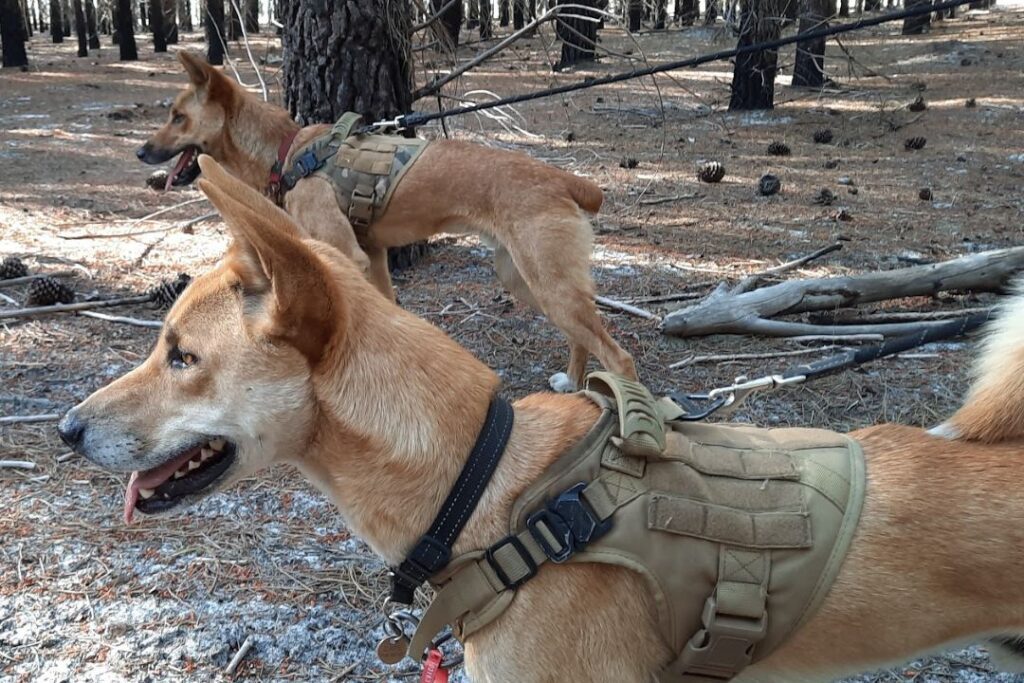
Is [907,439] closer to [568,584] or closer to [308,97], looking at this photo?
[568,584]

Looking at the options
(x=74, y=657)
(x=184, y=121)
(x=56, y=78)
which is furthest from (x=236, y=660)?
(x=56, y=78)

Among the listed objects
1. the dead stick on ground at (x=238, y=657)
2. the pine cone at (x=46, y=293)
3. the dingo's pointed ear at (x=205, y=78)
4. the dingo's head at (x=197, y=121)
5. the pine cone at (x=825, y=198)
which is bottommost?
the dead stick on ground at (x=238, y=657)

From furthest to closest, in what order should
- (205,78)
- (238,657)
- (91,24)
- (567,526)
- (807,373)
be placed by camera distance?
1. (91,24)
2. (205,78)
3. (238,657)
4. (807,373)
5. (567,526)

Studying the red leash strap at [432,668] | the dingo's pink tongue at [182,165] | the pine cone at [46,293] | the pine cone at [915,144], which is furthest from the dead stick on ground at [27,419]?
the pine cone at [915,144]

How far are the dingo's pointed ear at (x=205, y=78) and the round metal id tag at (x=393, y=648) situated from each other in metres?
5.09

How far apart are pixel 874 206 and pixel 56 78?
73.8 feet

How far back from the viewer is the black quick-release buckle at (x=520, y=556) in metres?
1.93

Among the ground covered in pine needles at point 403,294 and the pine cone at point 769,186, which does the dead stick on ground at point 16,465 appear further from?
the pine cone at point 769,186

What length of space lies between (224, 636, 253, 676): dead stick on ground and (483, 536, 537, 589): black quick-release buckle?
4.92ft

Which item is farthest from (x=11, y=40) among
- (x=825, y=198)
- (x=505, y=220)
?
(x=505, y=220)

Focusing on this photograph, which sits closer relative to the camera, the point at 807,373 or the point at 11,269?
the point at 807,373

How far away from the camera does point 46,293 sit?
6031 mm

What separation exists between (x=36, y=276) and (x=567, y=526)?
602 centimetres

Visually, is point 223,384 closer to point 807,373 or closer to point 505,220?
point 807,373
